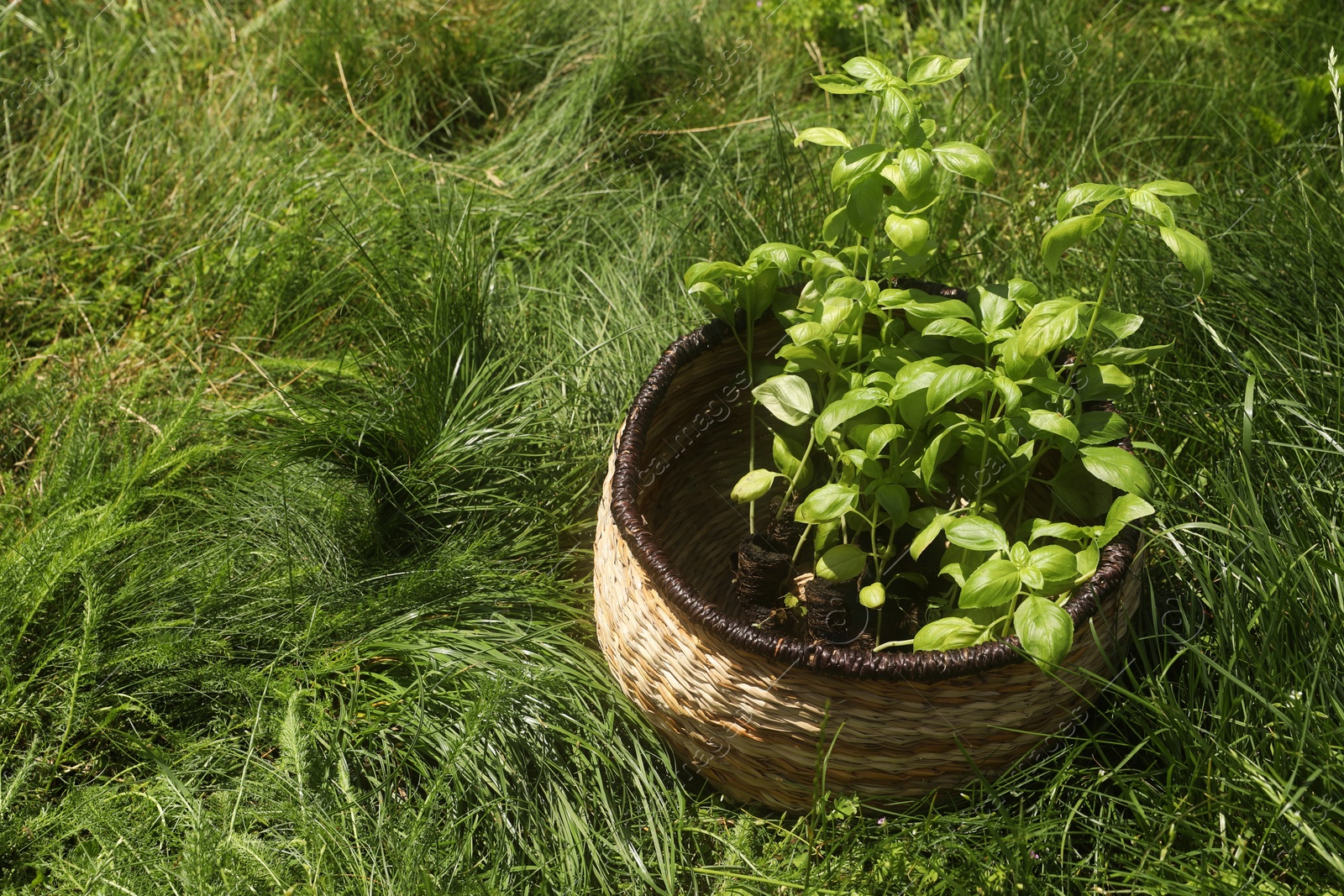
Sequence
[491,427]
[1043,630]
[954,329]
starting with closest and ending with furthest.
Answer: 1. [1043,630]
2. [954,329]
3. [491,427]

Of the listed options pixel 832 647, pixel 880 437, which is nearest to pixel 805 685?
pixel 832 647

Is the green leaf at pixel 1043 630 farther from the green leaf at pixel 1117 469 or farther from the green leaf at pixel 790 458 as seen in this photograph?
the green leaf at pixel 790 458

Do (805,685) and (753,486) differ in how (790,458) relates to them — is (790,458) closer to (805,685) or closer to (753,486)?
(753,486)

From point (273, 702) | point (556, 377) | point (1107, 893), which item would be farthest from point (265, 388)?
point (1107, 893)

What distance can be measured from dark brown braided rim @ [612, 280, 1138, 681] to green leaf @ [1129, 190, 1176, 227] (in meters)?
0.37

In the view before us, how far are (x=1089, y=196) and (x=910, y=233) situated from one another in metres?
0.25

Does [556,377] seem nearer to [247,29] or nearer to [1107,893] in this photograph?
[1107,893]

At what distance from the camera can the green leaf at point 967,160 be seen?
1547 millimetres

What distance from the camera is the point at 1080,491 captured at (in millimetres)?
1630

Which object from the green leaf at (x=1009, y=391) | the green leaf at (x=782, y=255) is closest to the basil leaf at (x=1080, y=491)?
the green leaf at (x=1009, y=391)

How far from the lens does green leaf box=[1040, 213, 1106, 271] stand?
1.43 metres

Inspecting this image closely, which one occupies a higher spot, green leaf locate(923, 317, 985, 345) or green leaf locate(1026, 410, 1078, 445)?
green leaf locate(923, 317, 985, 345)

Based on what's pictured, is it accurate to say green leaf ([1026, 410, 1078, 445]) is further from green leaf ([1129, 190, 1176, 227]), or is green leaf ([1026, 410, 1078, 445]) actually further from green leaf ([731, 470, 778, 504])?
green leaf ([731, 470, 778, 504])

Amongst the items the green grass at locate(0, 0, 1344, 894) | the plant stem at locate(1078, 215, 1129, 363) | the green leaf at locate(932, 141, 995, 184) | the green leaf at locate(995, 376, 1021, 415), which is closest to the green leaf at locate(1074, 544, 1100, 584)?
A: the green grass at locate(0, 0, 1344, 894)
